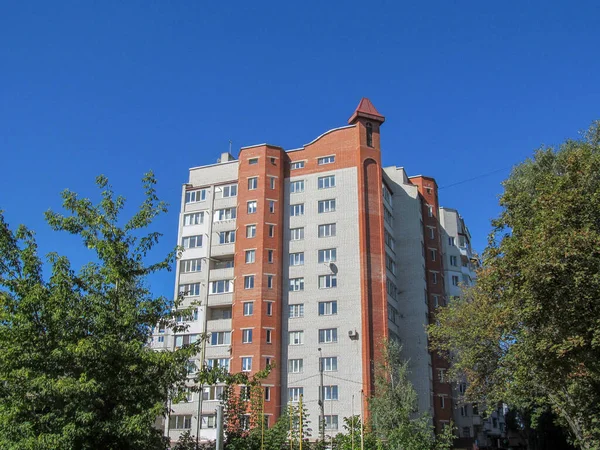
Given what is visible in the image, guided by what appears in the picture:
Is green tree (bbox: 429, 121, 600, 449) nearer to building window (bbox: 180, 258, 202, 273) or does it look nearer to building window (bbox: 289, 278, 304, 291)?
building window (bbox: 289, 278, 304, 291)

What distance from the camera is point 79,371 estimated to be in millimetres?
19172

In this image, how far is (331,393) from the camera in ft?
168

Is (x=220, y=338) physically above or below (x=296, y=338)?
above

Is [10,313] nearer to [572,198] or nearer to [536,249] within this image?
[536,249]

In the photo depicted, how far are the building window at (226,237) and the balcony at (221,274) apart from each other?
2701mm

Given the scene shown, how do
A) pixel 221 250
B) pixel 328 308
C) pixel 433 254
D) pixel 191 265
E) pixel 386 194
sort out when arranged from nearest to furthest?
pixel 328 308, pixel 221 250, pixel 191 265, pixel 386 194, pixel 433 254

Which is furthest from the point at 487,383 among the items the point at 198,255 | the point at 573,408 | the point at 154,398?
the point at 198,255

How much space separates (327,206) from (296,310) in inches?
394

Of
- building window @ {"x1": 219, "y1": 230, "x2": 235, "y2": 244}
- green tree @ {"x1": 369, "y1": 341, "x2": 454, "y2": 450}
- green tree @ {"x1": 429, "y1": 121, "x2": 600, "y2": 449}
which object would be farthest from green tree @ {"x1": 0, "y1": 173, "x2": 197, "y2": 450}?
building window @ {"x1": 219, "y1": 230, "x2": 235, "y2": 244}

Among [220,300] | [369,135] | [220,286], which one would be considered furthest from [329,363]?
[369,135]

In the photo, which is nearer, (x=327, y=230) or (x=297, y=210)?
(x=327, y=230)

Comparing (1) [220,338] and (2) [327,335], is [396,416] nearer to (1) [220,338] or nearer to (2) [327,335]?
(2) [327,335]

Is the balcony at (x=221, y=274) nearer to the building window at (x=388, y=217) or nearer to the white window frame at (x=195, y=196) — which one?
the white window frame at (x=195, y=196)

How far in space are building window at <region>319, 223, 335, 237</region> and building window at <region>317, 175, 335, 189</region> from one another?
383 cm
